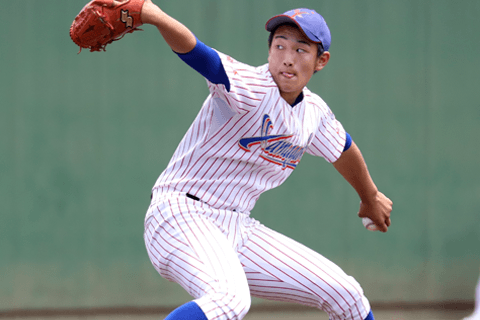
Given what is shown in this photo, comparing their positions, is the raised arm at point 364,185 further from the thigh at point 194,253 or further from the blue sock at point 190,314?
the blue sock at point 190,314

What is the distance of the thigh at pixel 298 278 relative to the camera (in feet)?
6.36

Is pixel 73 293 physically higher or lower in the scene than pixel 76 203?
lower

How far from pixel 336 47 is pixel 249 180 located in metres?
2.49

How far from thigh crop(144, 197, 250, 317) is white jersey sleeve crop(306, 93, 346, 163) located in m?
0.64

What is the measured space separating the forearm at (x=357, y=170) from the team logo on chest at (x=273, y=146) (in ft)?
1.27

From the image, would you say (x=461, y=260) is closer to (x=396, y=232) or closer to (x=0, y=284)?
(x=396, y=232)

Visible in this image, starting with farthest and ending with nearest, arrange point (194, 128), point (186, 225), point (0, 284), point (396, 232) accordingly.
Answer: point (396, 232)
point (0, 284)
point (194, 128)
point (186, 225)

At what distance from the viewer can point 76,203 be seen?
394 centimetres

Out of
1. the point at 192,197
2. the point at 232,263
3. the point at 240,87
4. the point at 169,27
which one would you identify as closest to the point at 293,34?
the point at 240,87

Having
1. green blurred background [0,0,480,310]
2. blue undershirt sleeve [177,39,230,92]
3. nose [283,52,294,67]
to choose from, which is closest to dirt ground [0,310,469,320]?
green blurred background [0,0,480,310]

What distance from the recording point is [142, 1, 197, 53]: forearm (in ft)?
5.08

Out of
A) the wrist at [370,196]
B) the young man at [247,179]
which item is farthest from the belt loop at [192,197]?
the wrist at [370,196]

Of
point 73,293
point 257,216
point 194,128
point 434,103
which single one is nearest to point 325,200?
point 257,216

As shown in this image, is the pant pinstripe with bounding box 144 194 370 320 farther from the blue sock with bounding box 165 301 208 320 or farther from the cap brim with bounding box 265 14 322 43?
the cap brim with bounding box 265 14 322 43
